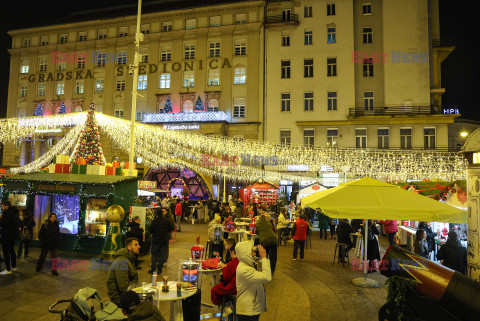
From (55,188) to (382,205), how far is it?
36.5 feet

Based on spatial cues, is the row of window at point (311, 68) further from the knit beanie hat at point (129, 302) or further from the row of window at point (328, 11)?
the knit beanie hat at point (129, 302)

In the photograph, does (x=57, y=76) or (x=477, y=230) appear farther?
(x=57, y=76)

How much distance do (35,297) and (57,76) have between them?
35207 mm

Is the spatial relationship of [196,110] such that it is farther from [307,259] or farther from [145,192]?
[307,259]

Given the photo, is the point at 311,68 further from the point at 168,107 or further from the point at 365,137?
the point at 168,107

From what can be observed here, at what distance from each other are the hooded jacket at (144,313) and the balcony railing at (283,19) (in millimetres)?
30414

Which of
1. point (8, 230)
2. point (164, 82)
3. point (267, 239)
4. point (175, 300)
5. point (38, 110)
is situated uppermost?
point (164, 82)

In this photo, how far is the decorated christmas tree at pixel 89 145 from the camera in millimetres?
13750

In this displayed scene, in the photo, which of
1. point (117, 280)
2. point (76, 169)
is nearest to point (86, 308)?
point (117, 280)

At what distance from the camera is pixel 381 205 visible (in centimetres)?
705

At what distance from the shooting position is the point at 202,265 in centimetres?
673

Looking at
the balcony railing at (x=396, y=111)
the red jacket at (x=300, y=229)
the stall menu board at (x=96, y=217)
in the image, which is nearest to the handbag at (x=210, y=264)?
the red jacket at (x=300, y=229)

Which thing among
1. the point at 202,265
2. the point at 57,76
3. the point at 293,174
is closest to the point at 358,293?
the point at 202,265

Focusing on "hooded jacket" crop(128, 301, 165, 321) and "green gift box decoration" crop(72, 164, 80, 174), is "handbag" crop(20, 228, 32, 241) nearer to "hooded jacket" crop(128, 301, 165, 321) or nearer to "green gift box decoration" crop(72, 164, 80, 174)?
"green gift box decoration" crop(72, 164, 80, 174)
